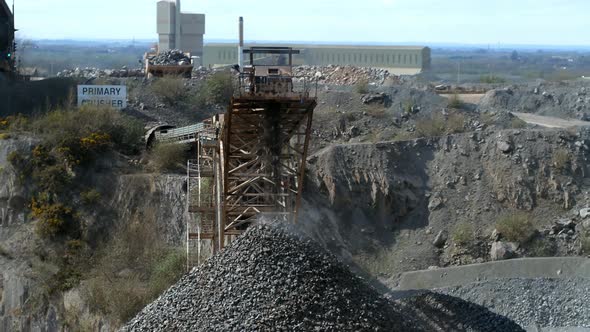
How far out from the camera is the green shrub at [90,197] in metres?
48.2

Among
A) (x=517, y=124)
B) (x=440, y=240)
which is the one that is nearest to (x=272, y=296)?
(x=440, y=240)

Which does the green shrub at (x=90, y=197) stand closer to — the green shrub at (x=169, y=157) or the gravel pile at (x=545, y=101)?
the green shrub at (x=169, y=157)

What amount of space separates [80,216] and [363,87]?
→ 1727 cm

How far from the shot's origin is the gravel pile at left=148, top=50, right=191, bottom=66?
67125 millimetres

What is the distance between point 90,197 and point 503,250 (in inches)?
607

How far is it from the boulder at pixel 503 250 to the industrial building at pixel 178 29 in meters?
42.2

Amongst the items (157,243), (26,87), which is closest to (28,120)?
(26,87)

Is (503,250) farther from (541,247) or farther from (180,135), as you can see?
(180,135)

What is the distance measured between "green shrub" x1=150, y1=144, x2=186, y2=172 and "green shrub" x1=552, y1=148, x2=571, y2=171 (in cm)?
1446

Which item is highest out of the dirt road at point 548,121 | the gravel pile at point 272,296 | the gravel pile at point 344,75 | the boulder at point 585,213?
the gravel pile at point 344,75

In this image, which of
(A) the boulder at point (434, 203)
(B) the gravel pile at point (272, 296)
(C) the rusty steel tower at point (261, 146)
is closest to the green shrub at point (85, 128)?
(A) the boulder at point (434, 203)

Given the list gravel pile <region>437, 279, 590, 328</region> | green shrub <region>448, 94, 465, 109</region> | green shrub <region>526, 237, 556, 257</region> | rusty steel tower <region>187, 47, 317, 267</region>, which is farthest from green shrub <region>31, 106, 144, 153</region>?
gravel pile <region>437, 279, 590, 328</region>

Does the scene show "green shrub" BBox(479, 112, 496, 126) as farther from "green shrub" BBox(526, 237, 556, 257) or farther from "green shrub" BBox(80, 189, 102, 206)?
"green shrub" BBox(80, 189, 102, 206)

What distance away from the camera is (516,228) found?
46344 mm
